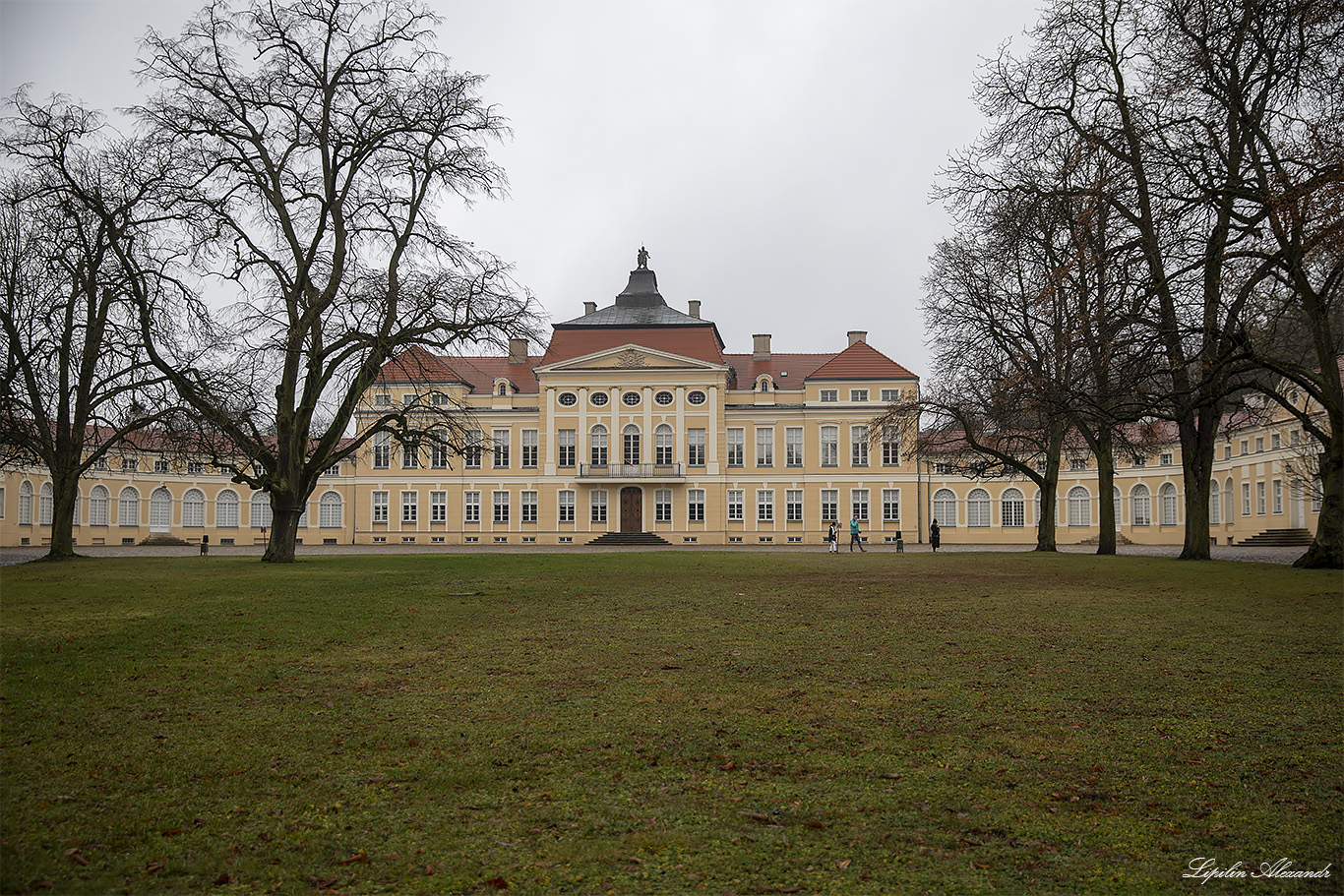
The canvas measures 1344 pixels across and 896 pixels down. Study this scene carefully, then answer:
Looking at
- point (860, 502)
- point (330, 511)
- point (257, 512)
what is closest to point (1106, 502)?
point (860, 502)

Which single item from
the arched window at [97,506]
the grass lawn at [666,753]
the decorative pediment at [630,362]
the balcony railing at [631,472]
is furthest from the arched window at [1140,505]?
the arched window at [97,506]

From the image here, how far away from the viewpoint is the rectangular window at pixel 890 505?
62094 millimetres

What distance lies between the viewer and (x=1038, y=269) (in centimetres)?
3072

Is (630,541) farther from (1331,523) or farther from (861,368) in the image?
(1331,523)

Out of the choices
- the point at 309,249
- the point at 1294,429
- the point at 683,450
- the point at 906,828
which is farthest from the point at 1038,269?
the point at 683,450

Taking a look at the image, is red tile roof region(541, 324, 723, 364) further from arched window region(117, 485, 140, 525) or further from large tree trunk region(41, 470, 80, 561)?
large tree trunk region(41, 470, 80, 561)

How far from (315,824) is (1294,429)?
53.8 meters

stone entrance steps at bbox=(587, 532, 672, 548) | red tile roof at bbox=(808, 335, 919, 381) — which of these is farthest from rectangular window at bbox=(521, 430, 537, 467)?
red tile roof at bbox=(808, 335, 919, 381)

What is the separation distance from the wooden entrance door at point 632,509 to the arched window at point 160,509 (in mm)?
28205

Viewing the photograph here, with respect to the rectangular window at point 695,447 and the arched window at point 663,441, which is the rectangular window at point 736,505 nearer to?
the rectangular window at point 695,447

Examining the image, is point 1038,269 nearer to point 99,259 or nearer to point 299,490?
point 299,490

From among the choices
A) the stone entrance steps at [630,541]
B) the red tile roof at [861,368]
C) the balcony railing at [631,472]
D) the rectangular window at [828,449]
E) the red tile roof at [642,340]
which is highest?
the red tile roof at [642,340]

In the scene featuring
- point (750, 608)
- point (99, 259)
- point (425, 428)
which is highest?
point (99, 259)

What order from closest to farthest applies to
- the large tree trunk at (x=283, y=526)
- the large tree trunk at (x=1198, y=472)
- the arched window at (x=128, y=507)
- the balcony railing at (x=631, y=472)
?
the large tree trunk at (x=1198, y=472) < the large tree trunk at (x=283, y=526) < the arched window at (x=128, y=507) < the balcony railing at (x=631, y=472)
